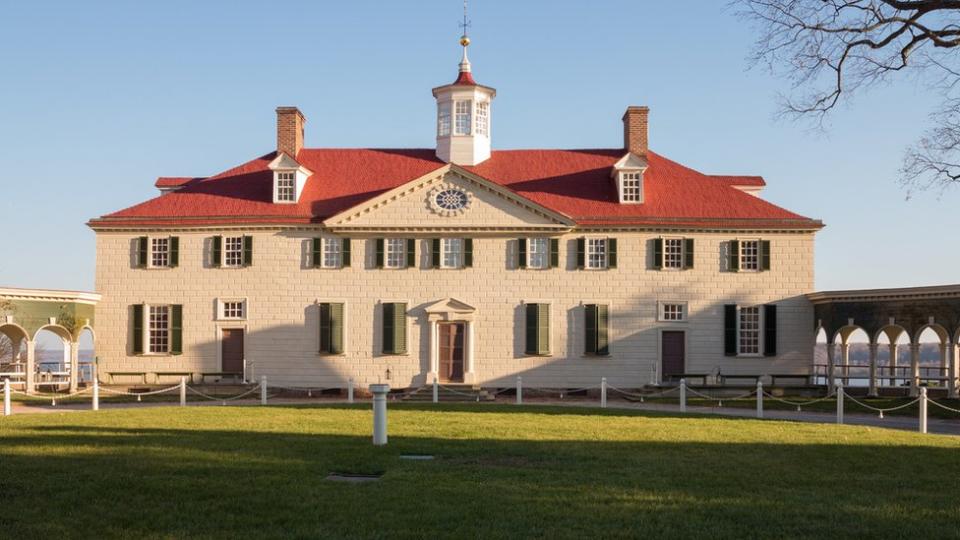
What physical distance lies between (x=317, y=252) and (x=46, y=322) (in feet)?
30.8

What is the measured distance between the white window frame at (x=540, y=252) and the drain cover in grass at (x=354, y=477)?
876 inches

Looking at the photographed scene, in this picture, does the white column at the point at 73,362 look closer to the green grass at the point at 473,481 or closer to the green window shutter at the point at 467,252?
the green window shutter at the point at 467,252

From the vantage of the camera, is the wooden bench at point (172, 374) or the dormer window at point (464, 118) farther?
the dormer window at point (464, 118)

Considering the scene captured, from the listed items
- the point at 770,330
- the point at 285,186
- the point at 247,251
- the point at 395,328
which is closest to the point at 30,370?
the point at 247,251

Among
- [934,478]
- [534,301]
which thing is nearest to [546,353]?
[534,301]

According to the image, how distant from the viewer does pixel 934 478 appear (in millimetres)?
12898

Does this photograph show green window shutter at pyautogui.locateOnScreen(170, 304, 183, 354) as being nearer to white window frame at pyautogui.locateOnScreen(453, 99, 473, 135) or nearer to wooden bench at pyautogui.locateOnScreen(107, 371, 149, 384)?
wooden bench at pyautogui.locateOnScreen(107, 371, 149, 384)

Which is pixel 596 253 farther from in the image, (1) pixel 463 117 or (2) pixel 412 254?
(1) pixel 463 117

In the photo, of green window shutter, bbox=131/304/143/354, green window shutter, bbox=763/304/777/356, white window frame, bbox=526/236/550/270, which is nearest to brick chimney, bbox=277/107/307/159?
green window shutter, bbox=131/304/143/354

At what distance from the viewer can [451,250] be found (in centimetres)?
3450

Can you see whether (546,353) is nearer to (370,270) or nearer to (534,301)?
(534,301)

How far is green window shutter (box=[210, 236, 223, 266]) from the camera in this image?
34781 millimetres

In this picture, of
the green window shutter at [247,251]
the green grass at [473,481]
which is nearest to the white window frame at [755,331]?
the green grass at [473,481]

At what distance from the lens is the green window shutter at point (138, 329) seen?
3456 centimetres
